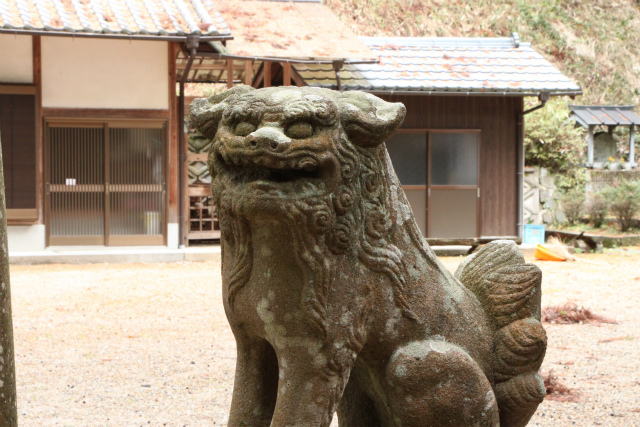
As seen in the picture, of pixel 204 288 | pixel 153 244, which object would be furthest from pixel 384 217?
pixel 153 244

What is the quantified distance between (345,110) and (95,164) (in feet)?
38.3

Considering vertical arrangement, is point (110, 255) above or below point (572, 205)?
below

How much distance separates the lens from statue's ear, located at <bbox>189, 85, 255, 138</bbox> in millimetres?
2777

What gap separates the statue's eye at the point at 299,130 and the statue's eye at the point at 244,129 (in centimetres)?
12

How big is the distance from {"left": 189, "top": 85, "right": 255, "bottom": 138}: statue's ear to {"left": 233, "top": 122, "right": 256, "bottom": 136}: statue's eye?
0.12 metres

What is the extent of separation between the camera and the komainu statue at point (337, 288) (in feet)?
8.54

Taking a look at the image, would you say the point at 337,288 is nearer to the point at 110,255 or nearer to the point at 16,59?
the point at 110,255

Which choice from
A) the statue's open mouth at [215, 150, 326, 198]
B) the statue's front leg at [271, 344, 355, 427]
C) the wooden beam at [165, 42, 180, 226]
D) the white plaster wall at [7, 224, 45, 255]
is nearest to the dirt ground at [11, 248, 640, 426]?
the white plaster wall at [7, 224, 45, 255]

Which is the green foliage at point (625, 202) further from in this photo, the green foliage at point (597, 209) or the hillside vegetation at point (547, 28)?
the hillside vegetation at point (547, 28)

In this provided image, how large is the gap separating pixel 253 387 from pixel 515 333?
0.95m

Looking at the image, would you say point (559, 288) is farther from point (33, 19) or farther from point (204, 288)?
point (33, 19)

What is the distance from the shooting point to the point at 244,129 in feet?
8.65

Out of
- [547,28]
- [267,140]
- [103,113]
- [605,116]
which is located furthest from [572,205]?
[267,140]

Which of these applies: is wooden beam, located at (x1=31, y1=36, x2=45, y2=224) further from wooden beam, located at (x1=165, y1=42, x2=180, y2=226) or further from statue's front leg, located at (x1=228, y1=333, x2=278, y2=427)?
statue's front leg, located at (x1=228, y1=333, x2=278, y2=427)
